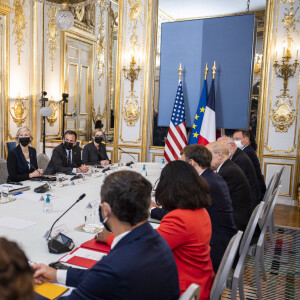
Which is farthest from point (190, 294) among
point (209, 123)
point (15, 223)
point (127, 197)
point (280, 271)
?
point (209, 123)

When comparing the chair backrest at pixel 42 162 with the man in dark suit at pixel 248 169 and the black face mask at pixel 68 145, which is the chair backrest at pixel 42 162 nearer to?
the black face mask at pixel 68 145

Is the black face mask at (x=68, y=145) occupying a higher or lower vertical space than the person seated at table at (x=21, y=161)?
higher

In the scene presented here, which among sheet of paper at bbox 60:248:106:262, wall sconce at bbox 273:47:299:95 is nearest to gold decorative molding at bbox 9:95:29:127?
wall sconce at bbox 273:47:299:95

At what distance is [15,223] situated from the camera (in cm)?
209

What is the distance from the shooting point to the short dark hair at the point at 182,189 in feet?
5.34

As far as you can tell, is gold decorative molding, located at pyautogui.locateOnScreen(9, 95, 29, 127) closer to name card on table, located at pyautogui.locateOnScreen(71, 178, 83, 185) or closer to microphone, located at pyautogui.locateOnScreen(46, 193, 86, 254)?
name card on table, located at pyautogui.locateOnScreen(71, 178, 83, 185)

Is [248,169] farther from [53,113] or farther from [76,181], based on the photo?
[53,113]

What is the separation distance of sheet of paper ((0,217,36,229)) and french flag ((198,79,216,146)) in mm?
4286

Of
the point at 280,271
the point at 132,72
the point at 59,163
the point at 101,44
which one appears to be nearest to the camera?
the point at 280,271

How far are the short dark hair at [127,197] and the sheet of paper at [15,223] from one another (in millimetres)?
1065

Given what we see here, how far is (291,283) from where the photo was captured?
292 cm

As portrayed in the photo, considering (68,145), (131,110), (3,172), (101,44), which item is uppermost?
(101,44)

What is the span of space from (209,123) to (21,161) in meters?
3.47

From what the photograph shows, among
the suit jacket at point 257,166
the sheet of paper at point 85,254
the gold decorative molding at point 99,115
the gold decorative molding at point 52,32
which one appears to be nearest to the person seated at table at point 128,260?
the sheet of paper at point 85,254
